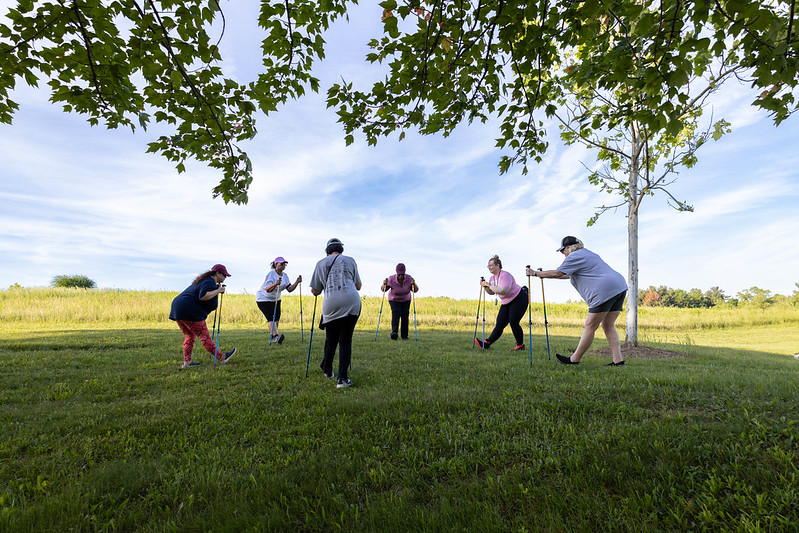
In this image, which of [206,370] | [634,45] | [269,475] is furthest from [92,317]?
[634,45]

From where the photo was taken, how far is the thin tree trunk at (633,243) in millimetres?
10250

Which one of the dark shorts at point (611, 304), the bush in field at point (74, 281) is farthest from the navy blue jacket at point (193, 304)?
the bush in field at point (74, 281)

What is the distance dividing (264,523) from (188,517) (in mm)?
607

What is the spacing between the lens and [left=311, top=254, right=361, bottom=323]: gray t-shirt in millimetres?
5816

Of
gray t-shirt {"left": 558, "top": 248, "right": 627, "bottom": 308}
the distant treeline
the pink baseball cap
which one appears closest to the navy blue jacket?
the pink baseball cap

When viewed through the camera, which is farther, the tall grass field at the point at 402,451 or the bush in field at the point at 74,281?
the bush in field at the point at 74,281

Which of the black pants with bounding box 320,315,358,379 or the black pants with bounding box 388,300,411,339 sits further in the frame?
the black pants with bounding box 388,300,411,339

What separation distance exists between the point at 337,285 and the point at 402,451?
120 inches

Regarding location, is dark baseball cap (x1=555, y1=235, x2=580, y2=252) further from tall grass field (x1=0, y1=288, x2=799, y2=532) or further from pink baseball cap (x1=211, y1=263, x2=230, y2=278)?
pink baseball cap (x1=211, y1=263, x2=230, y2=278)

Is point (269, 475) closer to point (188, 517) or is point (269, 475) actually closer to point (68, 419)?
point (188, 517)

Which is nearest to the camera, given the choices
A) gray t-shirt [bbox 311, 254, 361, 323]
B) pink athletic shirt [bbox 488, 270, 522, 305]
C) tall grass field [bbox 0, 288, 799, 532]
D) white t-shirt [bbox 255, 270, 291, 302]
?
tall grass field [bbox 0, 288, 799, 532]

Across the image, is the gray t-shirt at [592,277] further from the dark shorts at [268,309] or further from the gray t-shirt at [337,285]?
the dark shorts at [268,309]

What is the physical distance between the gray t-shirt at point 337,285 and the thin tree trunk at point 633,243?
836 centimetres

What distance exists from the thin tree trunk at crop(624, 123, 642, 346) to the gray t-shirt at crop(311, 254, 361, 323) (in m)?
8.36
